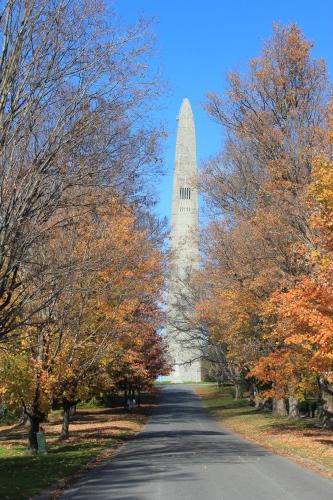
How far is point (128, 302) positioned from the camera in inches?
859

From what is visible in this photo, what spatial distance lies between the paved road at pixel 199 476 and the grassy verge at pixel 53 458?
2.01ft

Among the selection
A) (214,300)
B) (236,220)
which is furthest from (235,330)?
(236,220)

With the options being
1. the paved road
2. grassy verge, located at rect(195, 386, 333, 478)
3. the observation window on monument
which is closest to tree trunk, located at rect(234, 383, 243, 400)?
grassy verge, located at rect(195, 386, 333, 478)

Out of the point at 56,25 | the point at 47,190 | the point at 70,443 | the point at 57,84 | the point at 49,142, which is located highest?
the point at 56,25

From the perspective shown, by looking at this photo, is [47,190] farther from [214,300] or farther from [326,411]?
[214,300]

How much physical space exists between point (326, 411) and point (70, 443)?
30.9 ft

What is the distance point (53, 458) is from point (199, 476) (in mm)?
5166

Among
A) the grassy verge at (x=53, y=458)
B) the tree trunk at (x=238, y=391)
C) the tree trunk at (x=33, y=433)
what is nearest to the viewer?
the grassy verge at (x=53, y=458)

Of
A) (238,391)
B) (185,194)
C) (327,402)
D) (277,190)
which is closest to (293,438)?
(327,402)

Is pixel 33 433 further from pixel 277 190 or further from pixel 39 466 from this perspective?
pixel 277 190

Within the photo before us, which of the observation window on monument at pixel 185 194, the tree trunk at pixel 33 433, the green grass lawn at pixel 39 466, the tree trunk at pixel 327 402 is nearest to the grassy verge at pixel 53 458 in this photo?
the green grass lawn at pixel 39 466

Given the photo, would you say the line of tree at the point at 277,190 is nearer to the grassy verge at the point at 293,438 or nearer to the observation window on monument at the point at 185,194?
the grassy verge at the point at 293,438

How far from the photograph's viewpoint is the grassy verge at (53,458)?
11241mm

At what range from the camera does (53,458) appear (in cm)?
1585
